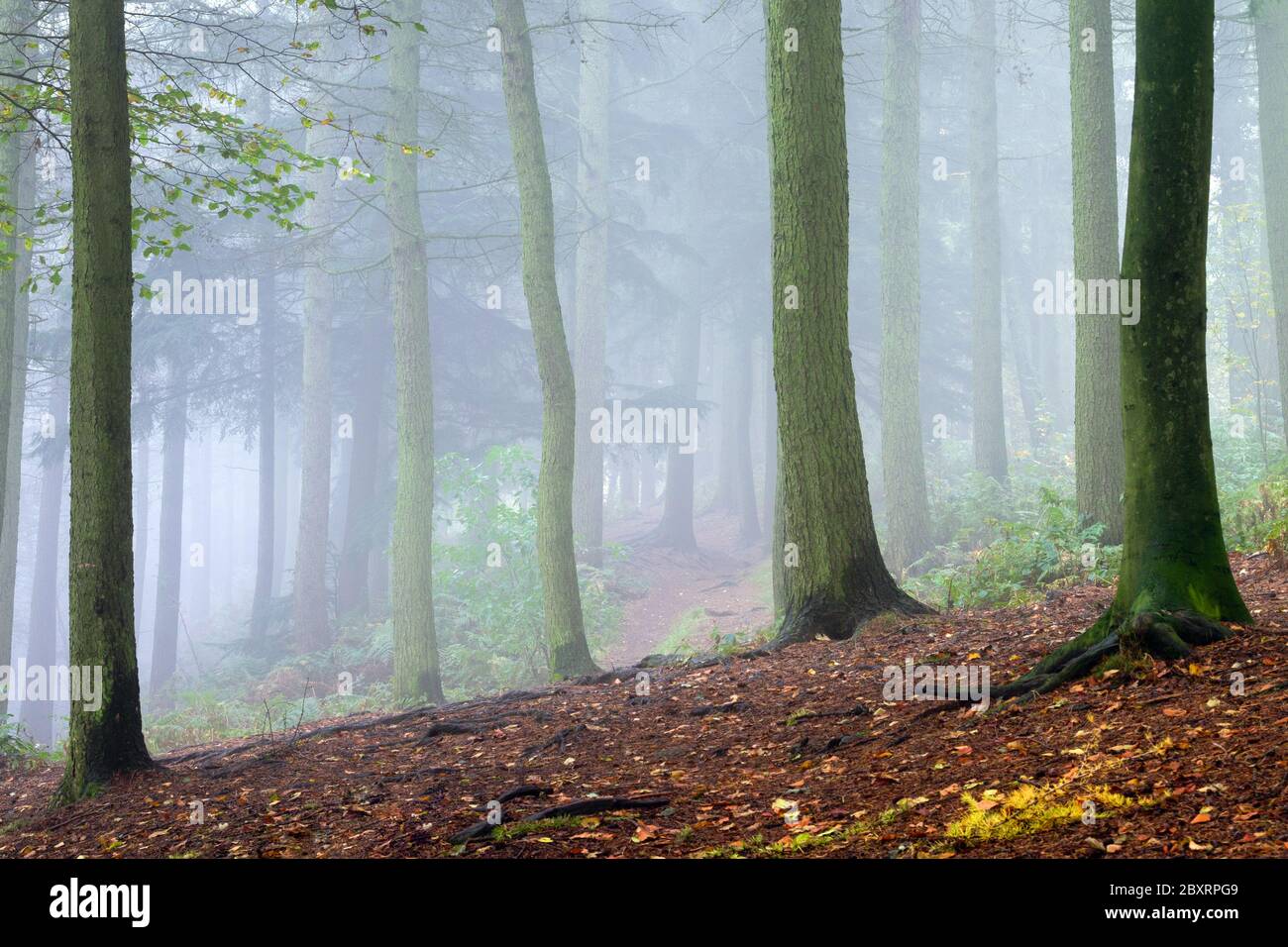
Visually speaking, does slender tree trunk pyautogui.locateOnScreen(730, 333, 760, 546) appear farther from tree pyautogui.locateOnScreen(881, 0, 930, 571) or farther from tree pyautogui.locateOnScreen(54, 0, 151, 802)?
tree pyautogui.locateOnScreen(54, 0, 151, 802)

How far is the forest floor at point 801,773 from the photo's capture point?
3.87 metres

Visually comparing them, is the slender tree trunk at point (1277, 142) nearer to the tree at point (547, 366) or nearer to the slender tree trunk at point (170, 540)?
the tree at point (547, 366)

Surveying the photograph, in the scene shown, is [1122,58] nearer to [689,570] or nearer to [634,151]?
[634,151]

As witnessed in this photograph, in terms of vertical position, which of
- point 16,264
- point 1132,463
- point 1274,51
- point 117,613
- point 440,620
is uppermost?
point 1274,51

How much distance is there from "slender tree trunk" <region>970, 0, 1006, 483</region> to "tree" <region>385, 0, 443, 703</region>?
11.8 metres

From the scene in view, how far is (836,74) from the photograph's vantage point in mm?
8844

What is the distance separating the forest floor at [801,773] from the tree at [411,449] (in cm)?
577

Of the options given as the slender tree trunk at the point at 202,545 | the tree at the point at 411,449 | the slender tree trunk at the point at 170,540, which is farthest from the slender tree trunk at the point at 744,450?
the slender tree trunk at the point at 202,545

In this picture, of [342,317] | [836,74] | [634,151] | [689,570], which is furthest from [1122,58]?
[836,74]

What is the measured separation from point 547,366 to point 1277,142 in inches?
454

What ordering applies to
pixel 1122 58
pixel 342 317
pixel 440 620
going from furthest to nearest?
pixel 1122 58 < pixel 342 317 < pixel 440 620

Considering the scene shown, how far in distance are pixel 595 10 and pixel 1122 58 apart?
26417mm

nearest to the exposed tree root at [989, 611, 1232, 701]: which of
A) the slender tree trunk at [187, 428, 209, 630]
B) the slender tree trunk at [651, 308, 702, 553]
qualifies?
the slender tree trunk at [651, 308, 702, 553]

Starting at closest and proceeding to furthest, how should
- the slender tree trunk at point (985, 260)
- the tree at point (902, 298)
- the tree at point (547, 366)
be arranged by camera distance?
the tree at point (547, 366) → the tree at point (902, 298) → the slender tree trunk at point (985, 260)
